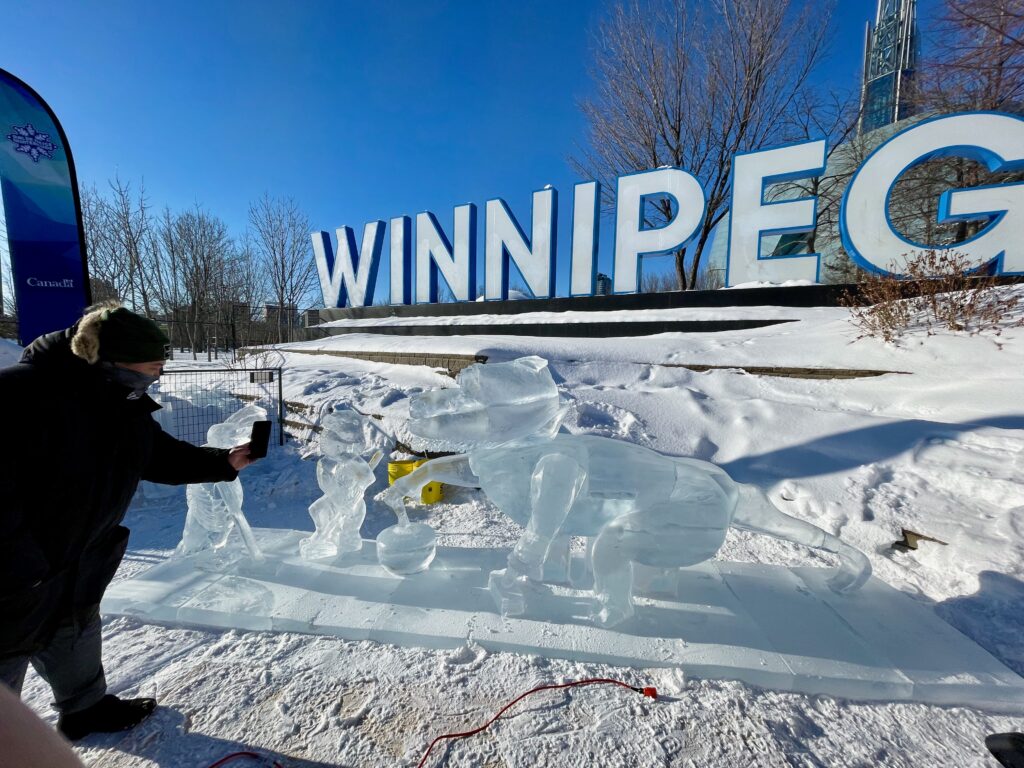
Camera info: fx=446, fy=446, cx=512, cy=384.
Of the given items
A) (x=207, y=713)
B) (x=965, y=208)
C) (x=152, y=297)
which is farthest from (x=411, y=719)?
(x=152, y=297)

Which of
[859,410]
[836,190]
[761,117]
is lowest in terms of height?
[859,410]

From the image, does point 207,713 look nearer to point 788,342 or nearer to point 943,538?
point 943,538

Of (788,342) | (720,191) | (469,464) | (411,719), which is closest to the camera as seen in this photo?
(411,719)

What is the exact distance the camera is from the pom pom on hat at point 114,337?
1418 mm

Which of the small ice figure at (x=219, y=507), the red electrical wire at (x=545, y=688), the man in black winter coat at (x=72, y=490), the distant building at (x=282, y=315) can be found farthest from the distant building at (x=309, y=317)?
the red electrical wire at (x=545, y=688)

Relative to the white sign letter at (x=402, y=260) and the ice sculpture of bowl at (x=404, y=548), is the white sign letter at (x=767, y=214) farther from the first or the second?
the ice sculpture of bowl at (x=404, y=548)

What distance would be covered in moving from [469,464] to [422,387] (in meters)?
4.17

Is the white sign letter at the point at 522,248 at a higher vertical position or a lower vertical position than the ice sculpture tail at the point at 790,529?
higher

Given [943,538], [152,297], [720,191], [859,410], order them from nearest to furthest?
[943,538]
[859,410]
[720,191]
[152,297]

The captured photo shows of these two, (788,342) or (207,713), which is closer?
(207,713)

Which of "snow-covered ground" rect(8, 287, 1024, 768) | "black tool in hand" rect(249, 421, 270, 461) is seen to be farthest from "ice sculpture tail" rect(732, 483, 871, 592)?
"black tool in hand" rect(249, 421, 270, 461)

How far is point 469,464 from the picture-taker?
2.18 meters

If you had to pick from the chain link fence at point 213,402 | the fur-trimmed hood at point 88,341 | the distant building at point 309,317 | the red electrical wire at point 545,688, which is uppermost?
the distant building at point 309,317

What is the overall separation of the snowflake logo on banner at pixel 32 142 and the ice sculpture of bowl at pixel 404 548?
6097 millimetres
